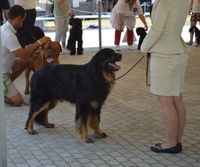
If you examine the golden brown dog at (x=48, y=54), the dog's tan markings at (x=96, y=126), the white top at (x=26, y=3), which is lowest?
the dog's tan markings at (x=96, y=126)

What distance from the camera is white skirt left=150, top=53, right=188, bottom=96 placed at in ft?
14.9

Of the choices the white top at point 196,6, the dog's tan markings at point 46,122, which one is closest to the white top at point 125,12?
the white top at point 196,6

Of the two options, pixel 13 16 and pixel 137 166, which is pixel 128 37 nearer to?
pixel 13 16

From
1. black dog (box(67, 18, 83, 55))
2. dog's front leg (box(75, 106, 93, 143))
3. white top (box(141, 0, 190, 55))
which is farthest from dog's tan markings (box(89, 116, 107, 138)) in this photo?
black dog (box(67, 18, 83, 55))

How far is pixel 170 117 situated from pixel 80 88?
1.08m

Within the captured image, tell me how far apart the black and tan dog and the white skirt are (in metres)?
0.53

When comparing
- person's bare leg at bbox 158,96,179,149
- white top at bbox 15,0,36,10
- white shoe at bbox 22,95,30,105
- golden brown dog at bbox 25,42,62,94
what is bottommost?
white shoe at bbox 22,95,30,105

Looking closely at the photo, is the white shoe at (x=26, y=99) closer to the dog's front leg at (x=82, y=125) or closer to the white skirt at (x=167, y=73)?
the dog's front leg at (x=82, y=125)

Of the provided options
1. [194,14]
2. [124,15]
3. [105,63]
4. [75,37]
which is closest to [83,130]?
[105,63]

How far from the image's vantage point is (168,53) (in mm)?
4527

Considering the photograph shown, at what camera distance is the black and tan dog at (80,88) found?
5.07 metres

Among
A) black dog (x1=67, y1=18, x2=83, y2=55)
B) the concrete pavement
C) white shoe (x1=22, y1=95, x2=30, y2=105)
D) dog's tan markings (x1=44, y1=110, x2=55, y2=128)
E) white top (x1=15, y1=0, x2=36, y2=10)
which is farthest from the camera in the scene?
black dog (x1=67, y1=18, x2=83, y2=55)

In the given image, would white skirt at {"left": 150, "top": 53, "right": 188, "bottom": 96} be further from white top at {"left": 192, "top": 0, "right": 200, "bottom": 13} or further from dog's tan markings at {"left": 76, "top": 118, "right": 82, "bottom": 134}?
white top at {"left": 192, "top": 0, "right": 200, "bottom": 13}

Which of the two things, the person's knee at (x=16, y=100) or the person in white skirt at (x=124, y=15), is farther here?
the person in white skirt at (x=124, y=15)
